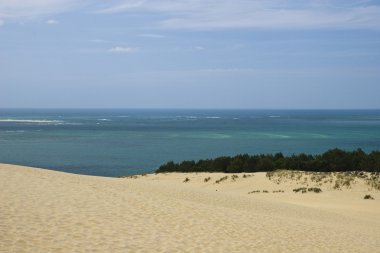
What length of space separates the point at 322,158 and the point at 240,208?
62.9 feet

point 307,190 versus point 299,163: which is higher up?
point 299,163

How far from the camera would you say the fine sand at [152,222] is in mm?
11586

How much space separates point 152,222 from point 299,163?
84.6 ft

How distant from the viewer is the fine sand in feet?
38.0

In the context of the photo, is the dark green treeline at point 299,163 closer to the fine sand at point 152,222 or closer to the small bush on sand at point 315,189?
the small bush on sand at point 315,189

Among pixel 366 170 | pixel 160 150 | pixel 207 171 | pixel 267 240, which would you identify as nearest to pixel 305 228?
pixel 267 240

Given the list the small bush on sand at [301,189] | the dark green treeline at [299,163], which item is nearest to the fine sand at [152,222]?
the small bush on sand at [301,189]

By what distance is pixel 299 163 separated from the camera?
3812cm

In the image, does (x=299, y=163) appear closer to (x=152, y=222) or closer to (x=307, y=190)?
(x=307, y=190)

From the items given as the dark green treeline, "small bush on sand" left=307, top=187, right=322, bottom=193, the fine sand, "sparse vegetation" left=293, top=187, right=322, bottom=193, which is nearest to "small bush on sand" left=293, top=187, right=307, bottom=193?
"sparse vegetation" left=293, top=187, right=322, bottom=193

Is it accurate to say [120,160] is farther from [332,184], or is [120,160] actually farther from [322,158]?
[332,184]

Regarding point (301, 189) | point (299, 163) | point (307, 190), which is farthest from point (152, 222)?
point (299, 163)

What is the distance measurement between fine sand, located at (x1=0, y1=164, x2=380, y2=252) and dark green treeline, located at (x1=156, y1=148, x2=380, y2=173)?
42.9ft

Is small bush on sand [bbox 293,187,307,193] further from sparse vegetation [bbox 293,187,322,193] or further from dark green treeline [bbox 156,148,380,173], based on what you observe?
dark green treeline [bbox 156,148,380,173]
